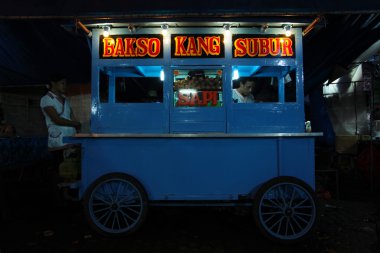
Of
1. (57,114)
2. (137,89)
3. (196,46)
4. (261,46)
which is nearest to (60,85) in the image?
(57,114)

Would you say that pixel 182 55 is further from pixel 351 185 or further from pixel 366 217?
pixel 351 185

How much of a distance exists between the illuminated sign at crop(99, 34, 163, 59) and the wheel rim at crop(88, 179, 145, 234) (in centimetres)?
186

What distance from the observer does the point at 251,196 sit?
4230 millimetres

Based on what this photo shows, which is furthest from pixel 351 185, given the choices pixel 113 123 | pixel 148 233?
pixel 113 123

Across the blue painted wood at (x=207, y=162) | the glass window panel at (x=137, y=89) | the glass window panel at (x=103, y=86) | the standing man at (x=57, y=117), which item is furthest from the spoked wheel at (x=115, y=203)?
the glass window panel at (x=137, y=89)

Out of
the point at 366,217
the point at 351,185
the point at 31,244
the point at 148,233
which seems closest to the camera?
the point at 31,244

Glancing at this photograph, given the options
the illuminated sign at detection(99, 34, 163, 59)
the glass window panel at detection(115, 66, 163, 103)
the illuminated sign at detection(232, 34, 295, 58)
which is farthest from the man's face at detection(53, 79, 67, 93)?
the illuminated sign at detection(232, 34, 295, 58)

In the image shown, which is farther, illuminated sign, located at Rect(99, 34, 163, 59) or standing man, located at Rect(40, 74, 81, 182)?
standing man, located at Rect(40, 74, 81, 182)

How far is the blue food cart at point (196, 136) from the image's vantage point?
4176 millimetres

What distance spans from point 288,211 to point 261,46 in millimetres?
2382

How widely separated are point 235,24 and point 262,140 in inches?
68.3

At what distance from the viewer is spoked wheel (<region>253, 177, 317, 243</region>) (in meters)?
4.03

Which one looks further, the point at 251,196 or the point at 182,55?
the point at 182,55

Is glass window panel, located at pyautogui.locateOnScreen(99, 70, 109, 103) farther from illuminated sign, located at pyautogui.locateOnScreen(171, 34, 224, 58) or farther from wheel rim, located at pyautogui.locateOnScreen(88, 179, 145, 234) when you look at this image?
wheel rim, located at pyautogui.locateOnScreen(88, 179, 145, 234)
